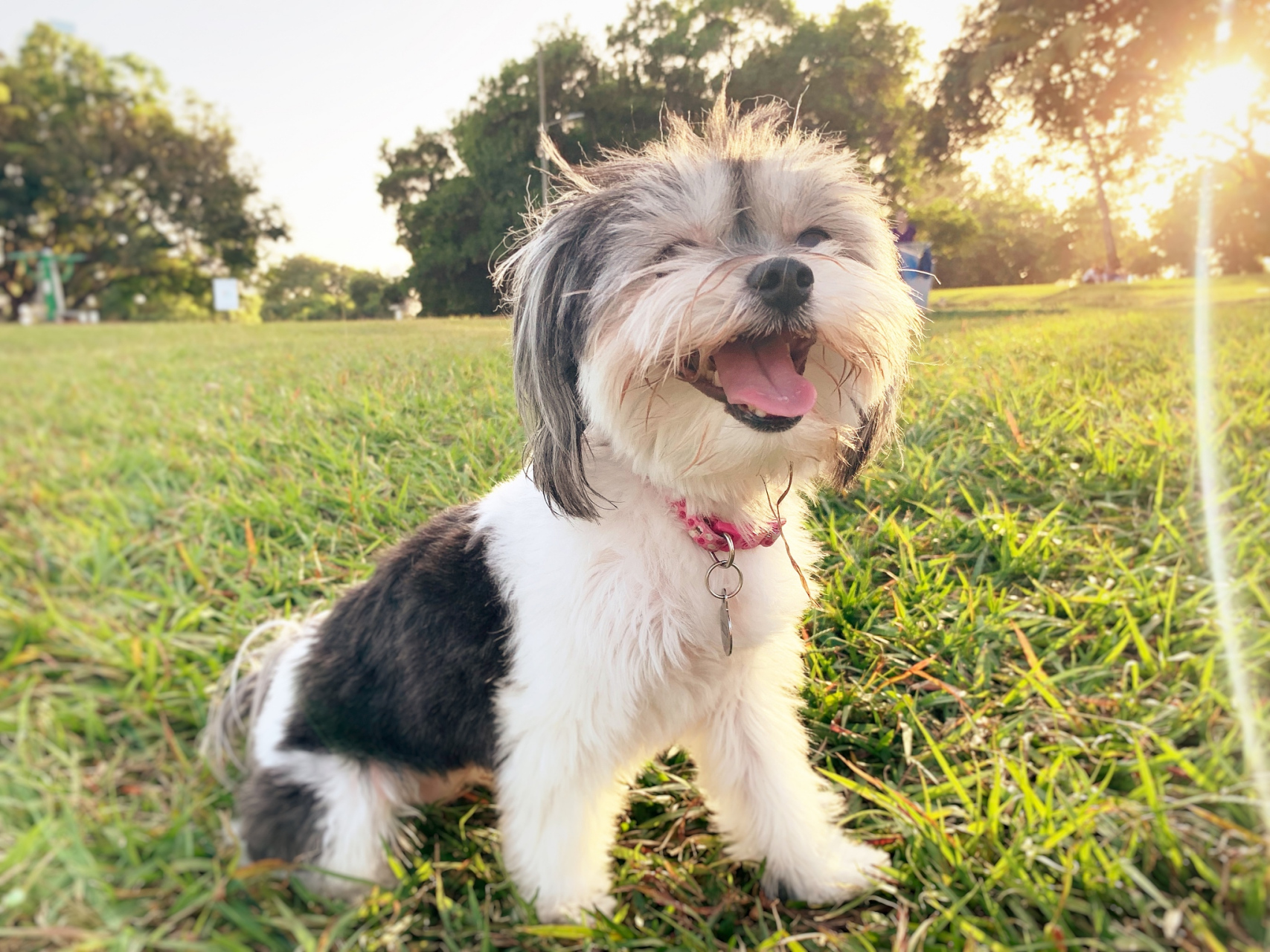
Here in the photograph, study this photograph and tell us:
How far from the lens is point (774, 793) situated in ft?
6.83

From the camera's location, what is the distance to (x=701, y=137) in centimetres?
202

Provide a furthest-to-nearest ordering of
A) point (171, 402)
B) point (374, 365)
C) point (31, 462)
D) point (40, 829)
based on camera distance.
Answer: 1. point (374, 365)
2. point (171, 402)
3. point (31, 462)
4. point (40, 829)

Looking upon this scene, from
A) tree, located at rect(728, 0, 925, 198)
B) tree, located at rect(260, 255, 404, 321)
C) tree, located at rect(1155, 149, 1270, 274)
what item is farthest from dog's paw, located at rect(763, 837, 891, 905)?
tree, located at rect(1155, 149, 1270, 274)

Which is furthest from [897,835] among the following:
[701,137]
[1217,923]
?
[701,137]

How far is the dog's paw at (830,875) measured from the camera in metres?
1.90

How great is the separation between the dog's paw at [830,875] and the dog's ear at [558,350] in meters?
1.22

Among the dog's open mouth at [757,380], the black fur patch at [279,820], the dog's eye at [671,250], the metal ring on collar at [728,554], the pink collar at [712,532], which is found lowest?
the black fur patch at [279,820]

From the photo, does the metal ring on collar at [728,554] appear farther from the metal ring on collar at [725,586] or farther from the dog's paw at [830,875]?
the dog's paw at [830,875]

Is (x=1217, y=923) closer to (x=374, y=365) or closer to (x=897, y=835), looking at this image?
(x=897, y=835)

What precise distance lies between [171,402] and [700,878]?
3948 mm

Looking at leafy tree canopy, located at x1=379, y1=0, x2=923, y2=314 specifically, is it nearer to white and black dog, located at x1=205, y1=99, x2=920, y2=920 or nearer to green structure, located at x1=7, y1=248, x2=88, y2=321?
white and black dog, located at x1=205, y1=99, x2=920, y2=920

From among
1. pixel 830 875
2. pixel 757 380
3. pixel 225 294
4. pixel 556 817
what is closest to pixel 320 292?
pixel 225 294

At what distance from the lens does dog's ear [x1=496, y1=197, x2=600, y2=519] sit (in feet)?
5.90

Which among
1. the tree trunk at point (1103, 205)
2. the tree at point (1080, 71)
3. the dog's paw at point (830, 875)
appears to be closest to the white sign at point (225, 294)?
the dog's paw at point (830, 875)
